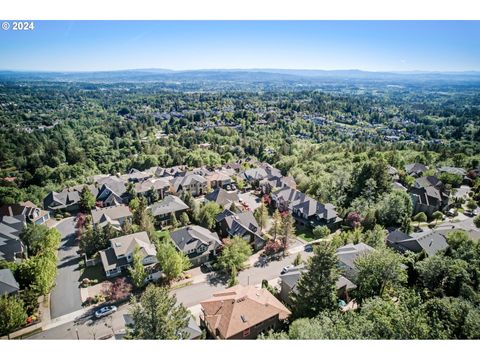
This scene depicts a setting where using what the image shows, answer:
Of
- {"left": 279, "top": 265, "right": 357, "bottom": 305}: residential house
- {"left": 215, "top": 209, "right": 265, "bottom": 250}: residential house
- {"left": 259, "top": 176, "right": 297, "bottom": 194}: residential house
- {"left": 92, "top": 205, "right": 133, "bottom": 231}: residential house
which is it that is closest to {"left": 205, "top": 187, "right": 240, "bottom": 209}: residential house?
{"left": 215, "top": 209, "right": 265, "bottom": 250}: residential house

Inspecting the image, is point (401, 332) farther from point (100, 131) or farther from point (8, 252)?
point (100, 131)

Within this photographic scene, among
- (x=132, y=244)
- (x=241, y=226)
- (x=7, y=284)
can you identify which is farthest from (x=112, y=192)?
(x=7, y=284)

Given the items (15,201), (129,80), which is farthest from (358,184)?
(129,80)

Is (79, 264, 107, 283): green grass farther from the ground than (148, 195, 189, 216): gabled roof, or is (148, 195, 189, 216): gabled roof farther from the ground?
(148, 195, 189, 216): gabled roof

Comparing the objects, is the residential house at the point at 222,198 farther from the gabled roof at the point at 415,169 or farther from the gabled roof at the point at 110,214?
the gabled roof at the point at 415,169

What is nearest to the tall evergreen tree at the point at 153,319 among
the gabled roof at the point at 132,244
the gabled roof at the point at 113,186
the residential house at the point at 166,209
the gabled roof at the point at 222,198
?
the gabled roof at the point at 132,244

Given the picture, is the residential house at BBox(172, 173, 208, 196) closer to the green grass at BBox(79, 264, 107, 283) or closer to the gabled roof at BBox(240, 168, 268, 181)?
the gabled roof at BBox(240, 168, 268, 181)
